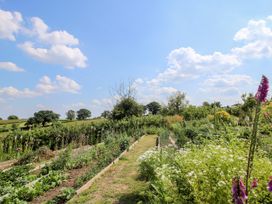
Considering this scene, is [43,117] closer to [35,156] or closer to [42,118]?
[42,118]

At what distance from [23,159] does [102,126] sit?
11892 millimetres

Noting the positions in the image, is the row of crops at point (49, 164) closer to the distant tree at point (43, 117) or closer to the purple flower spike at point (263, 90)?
the purple flower spike at point (263, 90)

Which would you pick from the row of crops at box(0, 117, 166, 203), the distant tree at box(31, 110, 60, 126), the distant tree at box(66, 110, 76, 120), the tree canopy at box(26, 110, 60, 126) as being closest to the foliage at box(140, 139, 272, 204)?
the row of crops at box(0, 117, 166, 203)

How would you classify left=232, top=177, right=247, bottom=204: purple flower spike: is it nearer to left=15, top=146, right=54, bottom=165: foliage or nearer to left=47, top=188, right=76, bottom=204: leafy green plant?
left=47, top=188, right=76, bottom=204: leafy green plant

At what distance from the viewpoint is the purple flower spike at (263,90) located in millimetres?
1669

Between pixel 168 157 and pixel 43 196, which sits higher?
pixel 168 157

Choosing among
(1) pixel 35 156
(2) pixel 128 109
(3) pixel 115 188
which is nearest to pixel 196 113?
(2) pixel 128 109

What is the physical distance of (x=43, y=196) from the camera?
6969 millimetres

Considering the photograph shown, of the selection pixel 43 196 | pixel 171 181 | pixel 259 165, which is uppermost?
pixel 259 165

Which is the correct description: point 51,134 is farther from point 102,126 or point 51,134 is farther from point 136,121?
point 136,121

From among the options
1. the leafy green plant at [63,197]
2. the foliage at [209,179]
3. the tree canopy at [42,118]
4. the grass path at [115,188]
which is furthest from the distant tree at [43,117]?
the foliage at [209,179]

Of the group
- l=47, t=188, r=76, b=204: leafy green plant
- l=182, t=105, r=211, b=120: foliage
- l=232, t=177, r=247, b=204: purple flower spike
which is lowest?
l=47, t=188, r=76, b=204: leafy green plant

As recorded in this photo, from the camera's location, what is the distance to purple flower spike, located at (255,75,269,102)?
1669mm

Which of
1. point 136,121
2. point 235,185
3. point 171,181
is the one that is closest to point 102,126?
point 136,121
